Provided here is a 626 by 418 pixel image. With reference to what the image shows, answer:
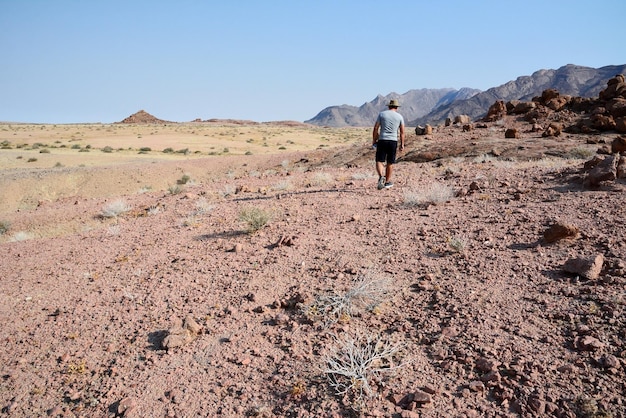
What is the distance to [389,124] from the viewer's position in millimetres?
7590

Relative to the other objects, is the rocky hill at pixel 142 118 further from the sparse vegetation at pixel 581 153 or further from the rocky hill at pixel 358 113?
the rocky hill at pixel 358 113

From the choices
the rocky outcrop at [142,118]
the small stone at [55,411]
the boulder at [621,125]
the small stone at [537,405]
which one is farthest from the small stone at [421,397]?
the rocky outcrop at [142,118]

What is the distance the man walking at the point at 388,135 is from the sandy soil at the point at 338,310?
0.91m

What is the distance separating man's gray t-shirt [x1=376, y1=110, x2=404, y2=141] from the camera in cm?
759

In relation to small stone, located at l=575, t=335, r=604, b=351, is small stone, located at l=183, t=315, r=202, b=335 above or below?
below

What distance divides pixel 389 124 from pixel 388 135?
204 millimetres

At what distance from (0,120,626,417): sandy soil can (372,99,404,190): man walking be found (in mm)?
906

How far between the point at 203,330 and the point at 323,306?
1155 millimetres

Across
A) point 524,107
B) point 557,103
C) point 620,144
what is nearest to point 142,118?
point 524,107

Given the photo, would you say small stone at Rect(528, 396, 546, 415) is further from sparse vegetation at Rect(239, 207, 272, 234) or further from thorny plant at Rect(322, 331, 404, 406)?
sparse vegetation at Rect(239, 207, 272, 234)

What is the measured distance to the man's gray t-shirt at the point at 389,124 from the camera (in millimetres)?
7586

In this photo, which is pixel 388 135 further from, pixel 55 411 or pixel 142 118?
pixel 142 118

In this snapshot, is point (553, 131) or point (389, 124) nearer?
point (389, 124)

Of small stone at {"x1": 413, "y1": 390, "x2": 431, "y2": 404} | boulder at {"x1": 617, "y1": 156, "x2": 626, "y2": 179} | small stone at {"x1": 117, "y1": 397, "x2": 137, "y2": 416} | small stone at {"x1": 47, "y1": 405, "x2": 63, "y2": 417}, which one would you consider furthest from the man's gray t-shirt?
small stone at {"x1": 47, "y1": 405, "x2": 63, "y2": 417}
